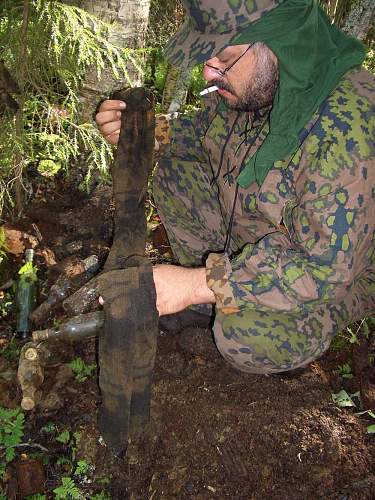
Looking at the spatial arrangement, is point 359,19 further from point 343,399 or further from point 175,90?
point 343,399

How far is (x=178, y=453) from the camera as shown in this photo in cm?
230

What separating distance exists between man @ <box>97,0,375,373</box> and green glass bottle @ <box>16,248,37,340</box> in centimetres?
118

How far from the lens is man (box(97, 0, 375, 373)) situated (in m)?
1.96

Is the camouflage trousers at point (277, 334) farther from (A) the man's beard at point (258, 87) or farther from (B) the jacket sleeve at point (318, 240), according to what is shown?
(A) the man's beard at point (258, 87)

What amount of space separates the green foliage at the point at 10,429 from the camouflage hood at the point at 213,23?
2092 mm

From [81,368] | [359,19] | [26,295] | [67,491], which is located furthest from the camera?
[359,19]

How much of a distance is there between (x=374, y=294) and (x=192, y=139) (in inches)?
63.6

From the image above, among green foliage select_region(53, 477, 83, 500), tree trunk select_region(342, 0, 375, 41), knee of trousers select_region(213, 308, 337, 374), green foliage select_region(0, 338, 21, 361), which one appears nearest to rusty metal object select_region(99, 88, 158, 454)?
green foliage select_region(53, 477, 83, 500)

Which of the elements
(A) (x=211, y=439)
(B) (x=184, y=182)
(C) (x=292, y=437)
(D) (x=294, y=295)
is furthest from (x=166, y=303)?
(B) (x=184, y=182)

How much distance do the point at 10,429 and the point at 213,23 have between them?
7.68ft

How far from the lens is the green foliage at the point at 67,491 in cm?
215

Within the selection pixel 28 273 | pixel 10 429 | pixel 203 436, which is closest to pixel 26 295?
pixel 28 273

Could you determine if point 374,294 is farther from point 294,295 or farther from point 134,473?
point 134,473

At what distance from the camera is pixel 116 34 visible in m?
3.21
